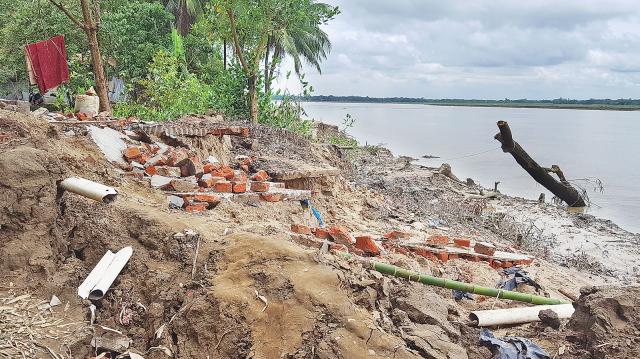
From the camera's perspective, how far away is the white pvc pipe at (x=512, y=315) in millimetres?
3537

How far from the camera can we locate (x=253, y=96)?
12398mm

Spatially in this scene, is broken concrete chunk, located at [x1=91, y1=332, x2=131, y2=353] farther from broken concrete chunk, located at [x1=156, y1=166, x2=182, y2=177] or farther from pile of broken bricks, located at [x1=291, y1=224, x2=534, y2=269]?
broken concrete chunk, located at [x1=156, y1=166, x2=182, y2=177]

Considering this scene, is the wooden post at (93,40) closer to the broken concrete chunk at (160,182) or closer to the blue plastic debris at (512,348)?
the broken concrete chunk at (160,182)

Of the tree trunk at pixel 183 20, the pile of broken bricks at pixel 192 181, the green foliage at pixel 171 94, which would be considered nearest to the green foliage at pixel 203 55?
the tree trunk at pixel 183 20

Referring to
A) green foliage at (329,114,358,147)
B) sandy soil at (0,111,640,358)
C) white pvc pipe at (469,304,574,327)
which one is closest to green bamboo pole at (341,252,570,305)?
sandy soil at (0,111,640,358)

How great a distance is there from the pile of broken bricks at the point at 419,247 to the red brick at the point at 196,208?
0.83 m

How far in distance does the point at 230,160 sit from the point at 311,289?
5.43 metres

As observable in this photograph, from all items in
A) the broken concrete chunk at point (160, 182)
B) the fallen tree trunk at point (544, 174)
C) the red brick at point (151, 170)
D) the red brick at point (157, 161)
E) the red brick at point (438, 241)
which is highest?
the red brick at point (157, 161)

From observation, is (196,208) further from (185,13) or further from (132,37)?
(185,13)

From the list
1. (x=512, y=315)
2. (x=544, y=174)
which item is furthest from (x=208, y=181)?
(x=544, y=174)

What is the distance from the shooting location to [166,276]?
3398mm

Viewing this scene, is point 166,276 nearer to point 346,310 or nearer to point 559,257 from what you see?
point 346,310

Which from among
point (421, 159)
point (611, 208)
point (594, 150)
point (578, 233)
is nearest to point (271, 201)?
point (578, 233)

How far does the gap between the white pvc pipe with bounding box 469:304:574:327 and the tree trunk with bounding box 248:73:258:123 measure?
9.31 meters
